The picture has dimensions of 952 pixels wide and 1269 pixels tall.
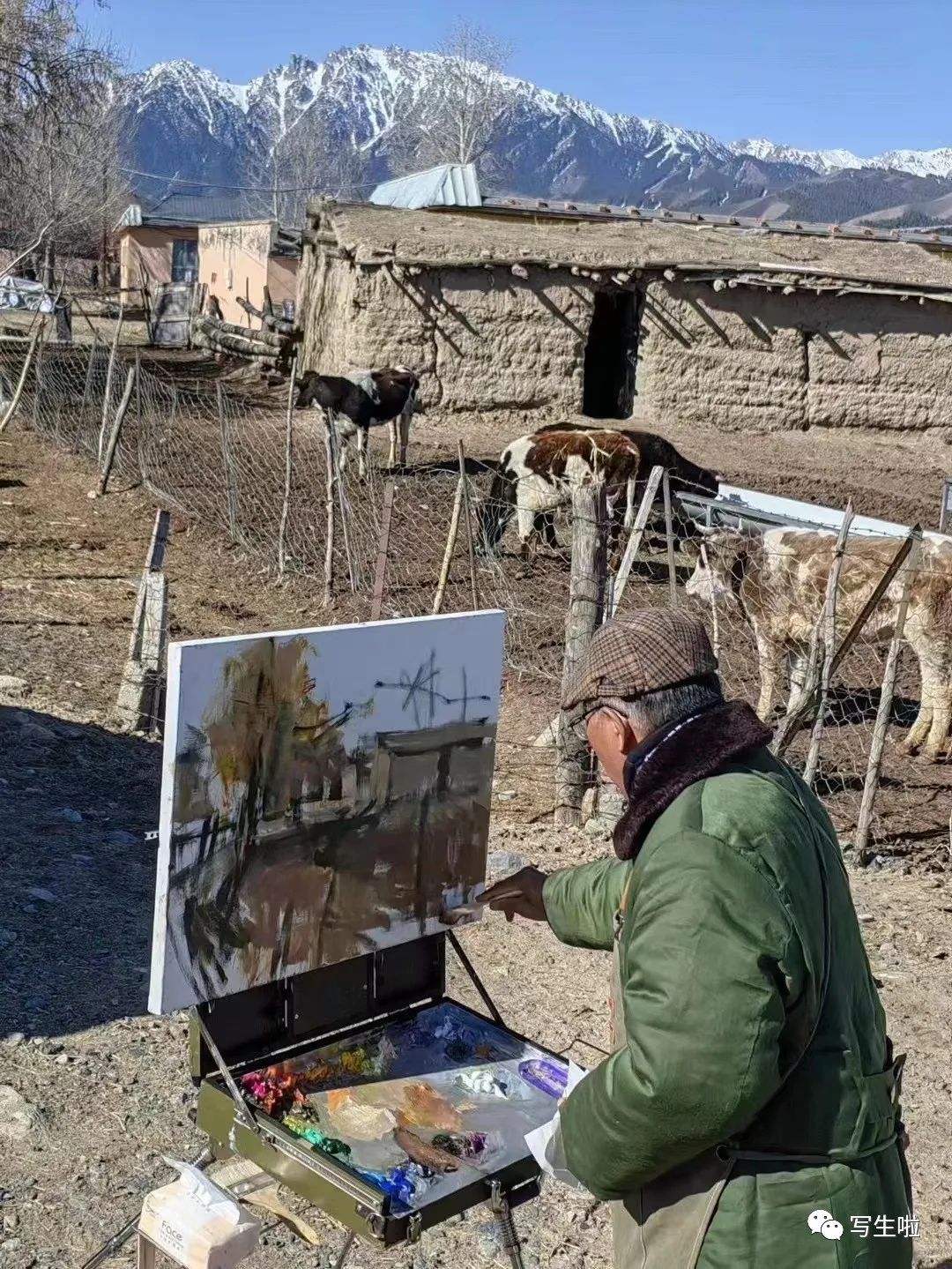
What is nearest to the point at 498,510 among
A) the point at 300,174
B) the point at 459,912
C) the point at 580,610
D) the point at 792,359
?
the point at 580,610

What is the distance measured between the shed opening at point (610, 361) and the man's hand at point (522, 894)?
60.2 feet

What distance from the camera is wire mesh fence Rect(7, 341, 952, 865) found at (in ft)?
25.6

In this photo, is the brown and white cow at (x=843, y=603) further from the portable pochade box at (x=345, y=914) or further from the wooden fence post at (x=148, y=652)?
the portable pochade box at (x=345, y=914)

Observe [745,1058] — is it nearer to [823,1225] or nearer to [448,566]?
[823,1225]

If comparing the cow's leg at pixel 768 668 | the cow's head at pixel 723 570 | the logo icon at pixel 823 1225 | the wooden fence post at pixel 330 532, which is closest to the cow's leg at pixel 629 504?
the cow's head at pixel 723 570

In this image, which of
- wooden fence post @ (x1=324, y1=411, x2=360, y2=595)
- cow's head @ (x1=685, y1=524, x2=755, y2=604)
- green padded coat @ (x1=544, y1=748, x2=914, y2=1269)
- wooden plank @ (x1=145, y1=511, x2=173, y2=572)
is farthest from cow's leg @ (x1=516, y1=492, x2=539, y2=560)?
green padded coat @ (x1=544, y1=748, x2=914, y2=1269)

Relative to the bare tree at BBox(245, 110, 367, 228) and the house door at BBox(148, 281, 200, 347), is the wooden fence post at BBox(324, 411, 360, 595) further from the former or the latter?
the bare tree at BBox(245, 110, 367, 228)

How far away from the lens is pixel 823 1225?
84.2 inches

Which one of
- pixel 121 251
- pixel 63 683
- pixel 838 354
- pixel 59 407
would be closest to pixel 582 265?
pixel 838 354

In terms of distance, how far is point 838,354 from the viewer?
68.5 ft

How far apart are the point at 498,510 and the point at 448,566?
4.75 m

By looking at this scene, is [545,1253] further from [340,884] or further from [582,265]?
[582,265]

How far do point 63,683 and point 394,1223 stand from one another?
19.9 ft

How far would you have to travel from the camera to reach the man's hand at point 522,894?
304 cm
